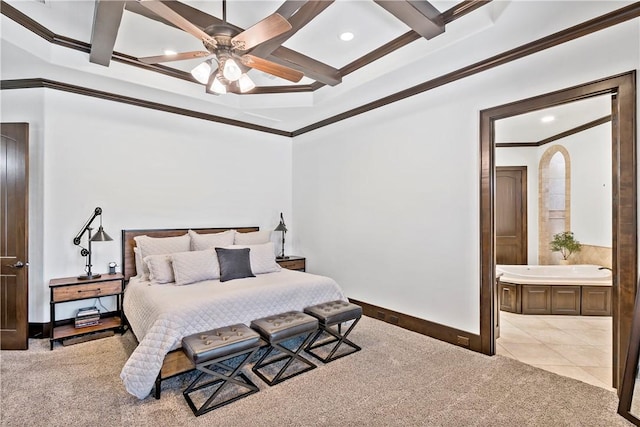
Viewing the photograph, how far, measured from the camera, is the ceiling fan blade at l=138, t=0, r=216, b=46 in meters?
1.81

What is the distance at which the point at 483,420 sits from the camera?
7.08ft

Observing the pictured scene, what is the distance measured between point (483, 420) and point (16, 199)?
15.3 ft

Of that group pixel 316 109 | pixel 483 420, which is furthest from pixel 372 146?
pixel 483 420

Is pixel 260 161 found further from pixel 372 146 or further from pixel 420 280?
pixel 420 280

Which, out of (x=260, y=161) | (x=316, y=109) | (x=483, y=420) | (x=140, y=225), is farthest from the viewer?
(x=260, y=161)

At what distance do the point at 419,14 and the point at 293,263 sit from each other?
12.7ft

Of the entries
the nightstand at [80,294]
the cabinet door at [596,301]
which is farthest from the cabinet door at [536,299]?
the nightstand at [80,294]

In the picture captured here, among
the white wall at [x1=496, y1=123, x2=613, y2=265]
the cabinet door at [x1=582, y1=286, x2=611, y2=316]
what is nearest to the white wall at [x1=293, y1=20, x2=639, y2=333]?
the cabinet door at [x1=582, y1=286, x2=611, y2=316]

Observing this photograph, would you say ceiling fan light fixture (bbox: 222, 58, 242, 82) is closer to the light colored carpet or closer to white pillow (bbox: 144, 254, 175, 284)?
white pillow (bbox: 144, 254, 175, 284)

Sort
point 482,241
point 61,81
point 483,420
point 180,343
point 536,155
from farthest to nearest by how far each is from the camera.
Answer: point 536,155 < point 61,81 < point 482,241 < point 180,343 < point 483,420

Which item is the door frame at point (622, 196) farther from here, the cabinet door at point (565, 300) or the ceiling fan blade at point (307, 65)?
the ceiling fan blade at point (307, 65)

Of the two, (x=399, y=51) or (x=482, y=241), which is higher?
(x=399, y=51)

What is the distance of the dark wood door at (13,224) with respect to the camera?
3260 mm

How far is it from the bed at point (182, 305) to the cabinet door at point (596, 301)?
A: 3412 millimetres
